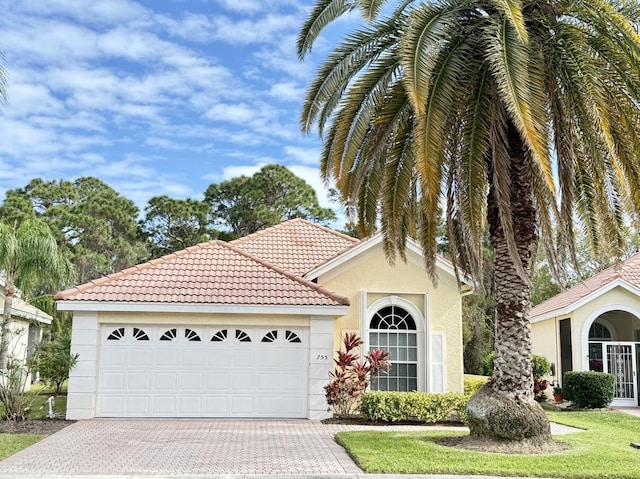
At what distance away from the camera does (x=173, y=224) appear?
40562 mm

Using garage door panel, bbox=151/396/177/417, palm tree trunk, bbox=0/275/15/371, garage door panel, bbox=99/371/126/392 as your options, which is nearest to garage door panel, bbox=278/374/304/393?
garage door panel, bbox=151/396/177/417

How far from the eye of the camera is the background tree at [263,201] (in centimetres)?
3912

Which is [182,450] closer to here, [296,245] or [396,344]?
[396,344]

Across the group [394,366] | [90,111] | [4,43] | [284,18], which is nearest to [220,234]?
[90,111]

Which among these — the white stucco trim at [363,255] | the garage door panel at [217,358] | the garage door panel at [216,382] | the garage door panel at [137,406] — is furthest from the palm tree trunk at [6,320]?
the white stucco trim at [363,255]

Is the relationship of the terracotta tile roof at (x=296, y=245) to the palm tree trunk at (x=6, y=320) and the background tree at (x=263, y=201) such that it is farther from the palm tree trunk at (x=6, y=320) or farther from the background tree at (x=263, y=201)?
the background tree at (x=263, y=201)

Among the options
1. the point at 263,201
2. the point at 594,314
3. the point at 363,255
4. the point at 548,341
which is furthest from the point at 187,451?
the point at 263,201

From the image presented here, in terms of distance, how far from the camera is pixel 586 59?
11.2 m

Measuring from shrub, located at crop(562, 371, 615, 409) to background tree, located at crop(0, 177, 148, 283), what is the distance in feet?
86.4

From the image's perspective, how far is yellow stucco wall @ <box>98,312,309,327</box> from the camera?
1628cm

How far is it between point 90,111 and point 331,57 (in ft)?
45.2

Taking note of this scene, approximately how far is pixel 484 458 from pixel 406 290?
7.94 m

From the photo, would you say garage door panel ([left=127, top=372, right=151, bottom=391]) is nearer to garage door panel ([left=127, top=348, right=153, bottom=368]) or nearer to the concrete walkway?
garage door panel ([left=127, top=348, right=153, bottom=368])

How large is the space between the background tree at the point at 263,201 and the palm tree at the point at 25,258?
832 inches
